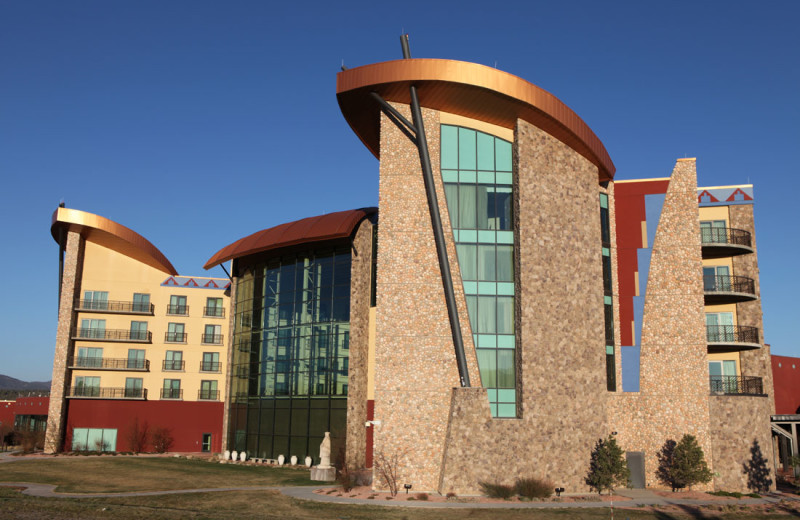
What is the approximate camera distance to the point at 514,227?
31.2 metres

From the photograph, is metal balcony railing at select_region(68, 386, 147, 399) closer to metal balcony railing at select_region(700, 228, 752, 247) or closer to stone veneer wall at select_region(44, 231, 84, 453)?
stone veneer wall at select_region(44, 231, 84, 453)

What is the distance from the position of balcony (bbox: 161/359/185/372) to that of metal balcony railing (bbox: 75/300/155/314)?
14.0 ft

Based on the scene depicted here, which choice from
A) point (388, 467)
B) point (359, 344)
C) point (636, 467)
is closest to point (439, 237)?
point (388, 467)

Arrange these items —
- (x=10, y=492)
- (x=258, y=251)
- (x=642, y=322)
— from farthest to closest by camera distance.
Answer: (x=258, y=251) < (x=642, y=322) < (x=10, y=492)

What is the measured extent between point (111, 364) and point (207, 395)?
7.84 m

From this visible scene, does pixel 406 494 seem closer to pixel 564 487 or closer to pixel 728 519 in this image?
pixel 564 487

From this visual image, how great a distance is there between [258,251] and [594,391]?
23.1m

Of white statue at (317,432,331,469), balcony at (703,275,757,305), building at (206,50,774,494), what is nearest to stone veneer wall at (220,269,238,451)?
building at (206,50,774,494)

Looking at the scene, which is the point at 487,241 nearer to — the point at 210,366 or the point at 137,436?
the point at 210,366

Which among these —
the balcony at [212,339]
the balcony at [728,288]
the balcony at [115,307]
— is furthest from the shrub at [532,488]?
the balcony at [115,307]

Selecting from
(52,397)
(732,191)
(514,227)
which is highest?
(732,191)

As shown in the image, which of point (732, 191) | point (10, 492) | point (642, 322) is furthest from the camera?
point (732, 191)

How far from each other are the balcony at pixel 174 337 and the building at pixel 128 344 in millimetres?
78

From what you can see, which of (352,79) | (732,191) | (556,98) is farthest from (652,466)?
(352,79)
